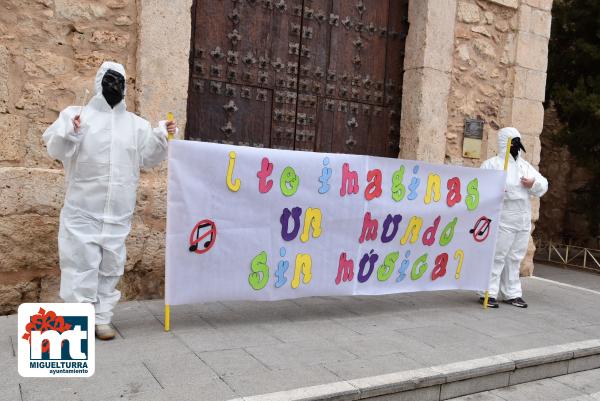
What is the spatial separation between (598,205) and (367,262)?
6.57 meters

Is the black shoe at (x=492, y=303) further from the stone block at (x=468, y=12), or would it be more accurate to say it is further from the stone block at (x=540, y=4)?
the stone block at (x=540, y=4)

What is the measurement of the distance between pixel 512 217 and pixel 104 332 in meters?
3.71

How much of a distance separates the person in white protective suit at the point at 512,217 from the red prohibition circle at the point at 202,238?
8.98 feet

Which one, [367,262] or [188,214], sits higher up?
[188,214]

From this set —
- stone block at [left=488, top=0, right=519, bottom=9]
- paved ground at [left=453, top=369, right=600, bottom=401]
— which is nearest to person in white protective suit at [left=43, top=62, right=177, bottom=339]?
paved ground at [left=453, top=369, right=600, bottom=401]

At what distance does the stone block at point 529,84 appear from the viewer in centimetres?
702

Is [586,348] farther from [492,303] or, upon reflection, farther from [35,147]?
[35,147]

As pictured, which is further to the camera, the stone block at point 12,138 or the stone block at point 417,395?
the stone block at point 12,138

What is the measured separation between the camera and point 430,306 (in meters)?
5.24

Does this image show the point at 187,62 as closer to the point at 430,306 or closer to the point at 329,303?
the point at 329,303

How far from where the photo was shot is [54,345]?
3193 mm

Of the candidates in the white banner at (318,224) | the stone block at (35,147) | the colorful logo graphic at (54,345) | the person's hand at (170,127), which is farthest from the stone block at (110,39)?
the colorful logo graphic at (54,345)

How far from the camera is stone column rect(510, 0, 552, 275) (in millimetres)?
7000

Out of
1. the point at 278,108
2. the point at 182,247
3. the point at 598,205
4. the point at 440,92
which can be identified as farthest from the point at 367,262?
the point at 598,205
